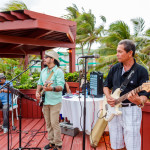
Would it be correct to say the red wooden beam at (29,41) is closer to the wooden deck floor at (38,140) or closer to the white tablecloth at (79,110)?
the wooden deck floor at (38,140)

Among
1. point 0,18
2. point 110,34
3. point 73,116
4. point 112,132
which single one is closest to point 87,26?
point 110,34

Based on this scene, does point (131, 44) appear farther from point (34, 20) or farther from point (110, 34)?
point (110, 34)

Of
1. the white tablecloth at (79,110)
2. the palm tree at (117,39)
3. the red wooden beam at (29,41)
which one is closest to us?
the white tablecloth at (79,110)

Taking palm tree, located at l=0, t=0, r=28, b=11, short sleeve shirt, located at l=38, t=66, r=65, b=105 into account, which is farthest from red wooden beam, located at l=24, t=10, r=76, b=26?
palm tree, located at l=0, t=0, r=28, b=11

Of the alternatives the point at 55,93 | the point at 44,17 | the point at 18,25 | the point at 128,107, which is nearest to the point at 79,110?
the point at 55,93

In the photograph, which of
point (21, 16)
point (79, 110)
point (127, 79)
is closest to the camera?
point (127, 79)

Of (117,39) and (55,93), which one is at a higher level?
(117,39)

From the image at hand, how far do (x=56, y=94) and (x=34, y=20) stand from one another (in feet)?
7.43

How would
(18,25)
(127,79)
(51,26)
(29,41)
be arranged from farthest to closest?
(29,41) < (51,26) < (18,25) < (127,79)

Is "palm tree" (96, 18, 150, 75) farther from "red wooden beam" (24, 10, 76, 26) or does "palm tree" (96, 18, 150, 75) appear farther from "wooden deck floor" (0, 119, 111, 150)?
"wooden deck floor" (0, 119, 111, 150)

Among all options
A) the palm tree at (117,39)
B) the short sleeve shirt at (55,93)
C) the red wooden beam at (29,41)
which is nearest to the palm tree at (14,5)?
the palm tree at (117,39)

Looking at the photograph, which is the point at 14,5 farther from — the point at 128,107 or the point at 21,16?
the point at 128,107

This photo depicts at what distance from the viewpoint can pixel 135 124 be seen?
5.78 feet

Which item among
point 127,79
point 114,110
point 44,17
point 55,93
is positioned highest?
point 44,17
